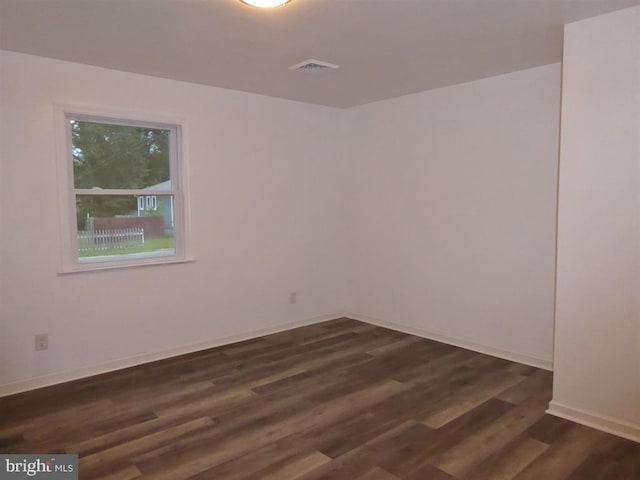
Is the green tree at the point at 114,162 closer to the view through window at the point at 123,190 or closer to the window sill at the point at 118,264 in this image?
the view through window at the point at 123,190

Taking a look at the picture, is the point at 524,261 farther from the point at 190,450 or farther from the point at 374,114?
the point at 190,450

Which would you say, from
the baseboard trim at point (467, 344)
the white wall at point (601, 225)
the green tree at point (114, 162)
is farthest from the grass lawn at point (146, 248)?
the white wall at point (601, 225)

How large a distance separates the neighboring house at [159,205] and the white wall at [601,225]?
10.3 ft

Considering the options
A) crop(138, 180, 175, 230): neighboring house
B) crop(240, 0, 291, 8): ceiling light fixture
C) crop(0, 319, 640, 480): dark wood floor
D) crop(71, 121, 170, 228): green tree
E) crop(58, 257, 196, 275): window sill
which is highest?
crop(240, 0, 291, 8): ceiling light fixture

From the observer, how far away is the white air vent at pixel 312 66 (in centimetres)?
349

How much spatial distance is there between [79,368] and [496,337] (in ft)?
11.5

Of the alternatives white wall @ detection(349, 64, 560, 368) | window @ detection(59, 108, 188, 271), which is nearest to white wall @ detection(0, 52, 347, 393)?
window @ detection(59, 108, 188, 271)

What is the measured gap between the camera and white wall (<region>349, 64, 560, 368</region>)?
12.5 ft

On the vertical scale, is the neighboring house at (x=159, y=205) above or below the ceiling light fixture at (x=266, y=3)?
below

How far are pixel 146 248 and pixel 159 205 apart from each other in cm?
40

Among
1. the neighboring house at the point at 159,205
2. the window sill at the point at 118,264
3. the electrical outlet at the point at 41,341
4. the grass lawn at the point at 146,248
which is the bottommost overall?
the electrical outlet at the point at 41,341

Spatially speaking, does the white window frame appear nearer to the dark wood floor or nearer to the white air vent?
the dark wood floor

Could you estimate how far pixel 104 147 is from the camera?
12.4 feet

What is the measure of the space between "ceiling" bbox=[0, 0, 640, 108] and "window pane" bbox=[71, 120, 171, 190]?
20.2 inches
